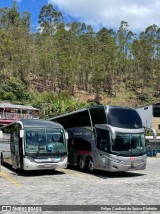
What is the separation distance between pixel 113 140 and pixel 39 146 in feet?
12.6

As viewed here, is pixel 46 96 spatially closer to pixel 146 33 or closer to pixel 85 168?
pixel 146 33

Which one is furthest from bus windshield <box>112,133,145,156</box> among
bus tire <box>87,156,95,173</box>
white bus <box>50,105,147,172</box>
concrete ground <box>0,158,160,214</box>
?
concrete ground <box>0,158,160,214</box>

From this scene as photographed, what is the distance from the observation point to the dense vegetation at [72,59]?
81188 millimetres

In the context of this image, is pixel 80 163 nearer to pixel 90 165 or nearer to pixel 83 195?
pixel 90 165

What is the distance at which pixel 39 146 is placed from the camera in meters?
17.7

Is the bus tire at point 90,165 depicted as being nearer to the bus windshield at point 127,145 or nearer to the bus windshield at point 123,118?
the bus windshield at point 127,145

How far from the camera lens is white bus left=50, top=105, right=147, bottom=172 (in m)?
17.5

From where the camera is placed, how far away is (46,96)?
233 ft

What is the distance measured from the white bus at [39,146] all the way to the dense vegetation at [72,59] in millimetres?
52600

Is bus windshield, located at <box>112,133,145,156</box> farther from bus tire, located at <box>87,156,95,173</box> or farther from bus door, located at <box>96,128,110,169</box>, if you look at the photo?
bus tire, located at <box>87,156,95,173</box>

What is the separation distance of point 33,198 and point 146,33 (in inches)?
3804

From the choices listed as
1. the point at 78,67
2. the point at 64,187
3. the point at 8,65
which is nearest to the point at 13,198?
the point at 64,187

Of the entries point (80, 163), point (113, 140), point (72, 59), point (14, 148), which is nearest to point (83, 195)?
point (113, 140)

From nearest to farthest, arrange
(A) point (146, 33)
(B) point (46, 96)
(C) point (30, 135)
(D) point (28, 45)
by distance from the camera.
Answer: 1. (C) point (30, 135)
2. (B) point (46, 96)
3. (D) point (28, 45)
4. (A) point (146, 33)
